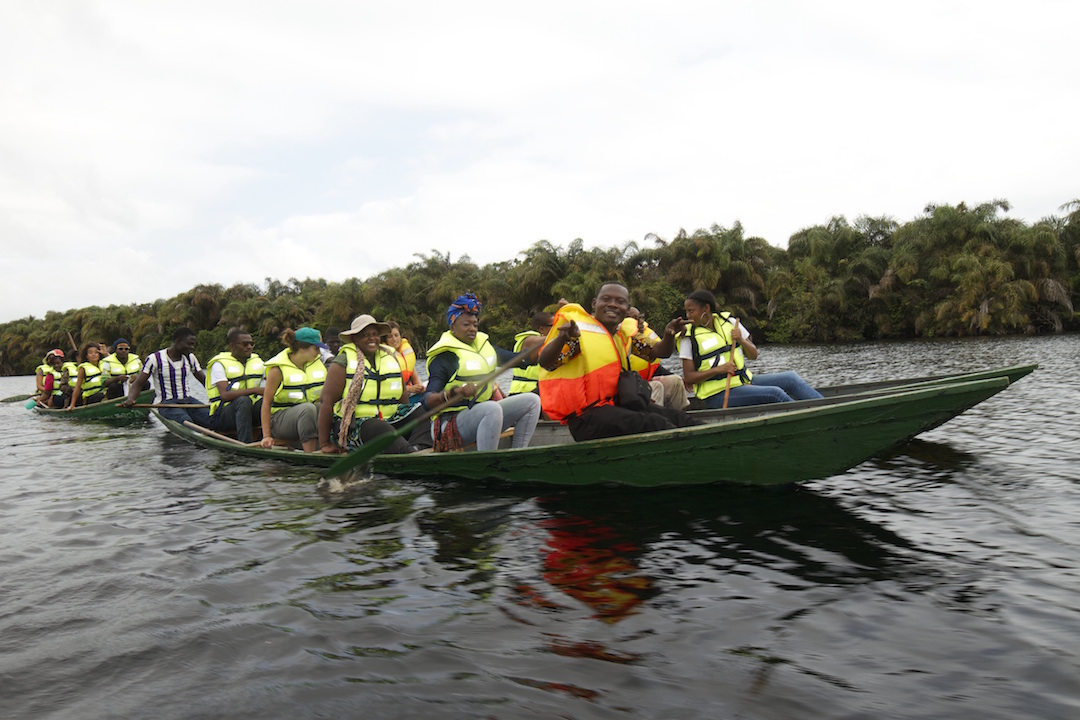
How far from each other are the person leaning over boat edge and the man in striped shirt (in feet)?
5.46

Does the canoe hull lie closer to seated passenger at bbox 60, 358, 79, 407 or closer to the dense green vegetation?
seated passenger at bbox 60, 358, 79, 407

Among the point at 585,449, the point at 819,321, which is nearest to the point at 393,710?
the point at 585,449

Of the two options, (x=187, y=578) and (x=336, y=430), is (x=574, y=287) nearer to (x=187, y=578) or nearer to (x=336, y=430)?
(x=336, y=430)

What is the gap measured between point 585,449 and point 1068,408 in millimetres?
7804

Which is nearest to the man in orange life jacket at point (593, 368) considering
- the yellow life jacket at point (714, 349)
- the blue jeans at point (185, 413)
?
the yellow life jacket at point (714, 349)

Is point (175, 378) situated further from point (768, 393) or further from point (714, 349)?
point (768, 393)

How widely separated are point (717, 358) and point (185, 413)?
27.7 ft

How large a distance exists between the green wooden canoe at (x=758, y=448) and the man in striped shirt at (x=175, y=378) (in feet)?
23.1

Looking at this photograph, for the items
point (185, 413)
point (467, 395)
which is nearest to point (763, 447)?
point (467, 395)

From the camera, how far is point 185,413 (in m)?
11.7

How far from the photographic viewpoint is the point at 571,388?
5852 millimetres

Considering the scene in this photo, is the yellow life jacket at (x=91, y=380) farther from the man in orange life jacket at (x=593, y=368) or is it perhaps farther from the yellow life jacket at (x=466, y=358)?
the man in orange life jacket at (x=593, y=368)

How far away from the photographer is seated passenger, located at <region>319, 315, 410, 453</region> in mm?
7090

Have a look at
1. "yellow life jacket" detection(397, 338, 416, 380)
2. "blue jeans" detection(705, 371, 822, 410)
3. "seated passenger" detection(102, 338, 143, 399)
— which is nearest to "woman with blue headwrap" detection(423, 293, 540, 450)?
"blue jeans" detection(705, 371, 822, 410)
